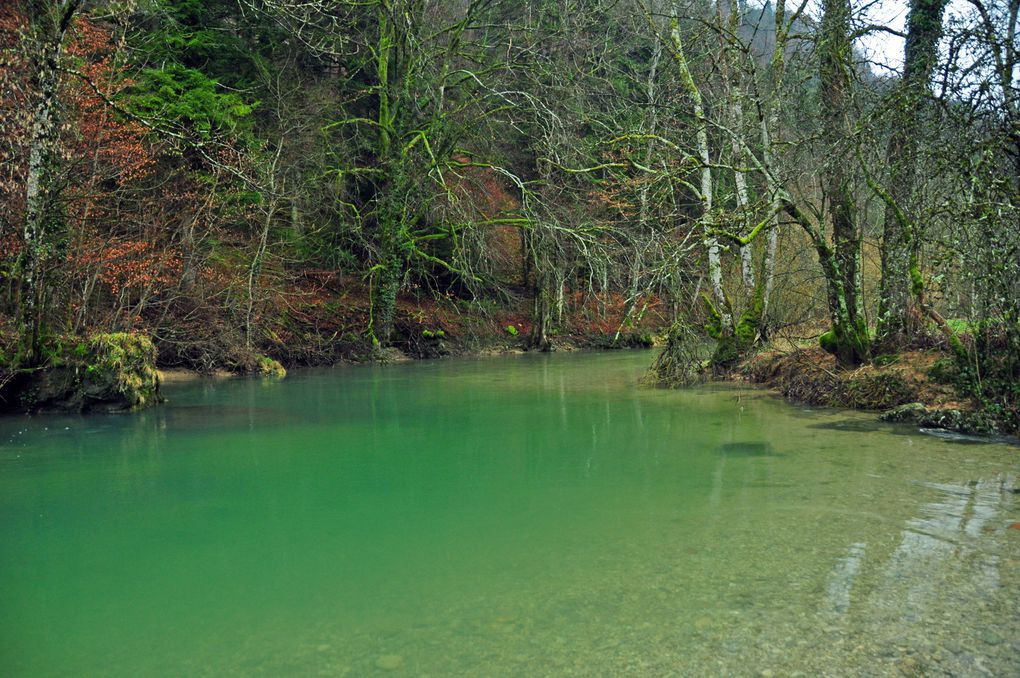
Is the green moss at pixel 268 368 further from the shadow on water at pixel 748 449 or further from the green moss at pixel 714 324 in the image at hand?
the shadow on water at pixel 748 449

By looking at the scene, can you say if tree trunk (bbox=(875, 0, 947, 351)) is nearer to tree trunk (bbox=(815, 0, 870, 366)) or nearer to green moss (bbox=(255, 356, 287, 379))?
tree trunk (bbox=(815, 0, 870, 366))

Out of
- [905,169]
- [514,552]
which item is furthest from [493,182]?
[514,552]

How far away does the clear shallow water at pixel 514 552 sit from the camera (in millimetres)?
3820

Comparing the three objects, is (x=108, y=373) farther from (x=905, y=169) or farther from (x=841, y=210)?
(x=905, y=169)

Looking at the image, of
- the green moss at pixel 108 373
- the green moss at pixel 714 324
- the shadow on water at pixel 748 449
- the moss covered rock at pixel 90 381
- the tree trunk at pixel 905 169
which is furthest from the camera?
the green moss at pixel 714 324

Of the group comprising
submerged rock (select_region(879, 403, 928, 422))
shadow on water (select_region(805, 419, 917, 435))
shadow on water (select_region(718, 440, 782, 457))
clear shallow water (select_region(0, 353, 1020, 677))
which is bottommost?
clear shallow water (select_region(0, 353, 1020, 677))

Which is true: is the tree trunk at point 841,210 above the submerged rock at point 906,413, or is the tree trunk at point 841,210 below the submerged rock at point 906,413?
above

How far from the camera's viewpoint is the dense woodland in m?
9.52

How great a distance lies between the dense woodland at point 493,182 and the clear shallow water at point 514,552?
2.45 m

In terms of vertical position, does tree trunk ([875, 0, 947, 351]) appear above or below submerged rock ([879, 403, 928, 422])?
above

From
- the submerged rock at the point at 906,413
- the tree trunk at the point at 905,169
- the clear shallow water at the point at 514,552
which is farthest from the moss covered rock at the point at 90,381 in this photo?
the tree trunk at the point at 905,169

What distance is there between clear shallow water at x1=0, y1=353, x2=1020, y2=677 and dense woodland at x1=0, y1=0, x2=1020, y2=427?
2.45 m

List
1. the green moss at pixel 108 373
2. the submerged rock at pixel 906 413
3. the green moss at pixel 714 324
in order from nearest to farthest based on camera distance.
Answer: the submerged rock at pixel 906 413 → the green moss at pixel 108 373 → the green moss at pixel 714 324

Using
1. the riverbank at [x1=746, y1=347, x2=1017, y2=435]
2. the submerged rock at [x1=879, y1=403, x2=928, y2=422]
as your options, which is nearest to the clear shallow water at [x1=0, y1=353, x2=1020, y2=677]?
the submerged rock at [x1=879, y1=403, x2=928, y2=422]
